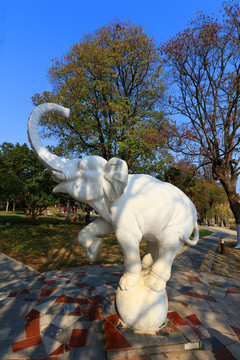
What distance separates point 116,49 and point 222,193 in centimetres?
1776

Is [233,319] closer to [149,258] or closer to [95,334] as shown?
[149,258]

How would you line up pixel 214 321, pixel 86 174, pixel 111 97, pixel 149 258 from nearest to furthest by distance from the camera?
pixel 86 174 < pixel 214 321 < pixel 149 258 < pixel 111 97

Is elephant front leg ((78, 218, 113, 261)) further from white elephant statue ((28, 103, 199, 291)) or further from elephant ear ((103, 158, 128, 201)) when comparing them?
elephant ear ((103, 158, 128, 201))

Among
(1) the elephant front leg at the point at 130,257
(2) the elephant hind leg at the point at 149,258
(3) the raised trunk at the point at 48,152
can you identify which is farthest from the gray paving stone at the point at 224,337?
(3) the raised trunk at the point at 48,152

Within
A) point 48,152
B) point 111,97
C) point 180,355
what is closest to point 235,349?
point 180,355

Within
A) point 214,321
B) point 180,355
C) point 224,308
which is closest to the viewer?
point 180,355

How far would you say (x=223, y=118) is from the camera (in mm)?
9328

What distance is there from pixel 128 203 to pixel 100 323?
1598 mm

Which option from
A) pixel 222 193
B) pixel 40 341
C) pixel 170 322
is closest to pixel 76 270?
pixel 40 341

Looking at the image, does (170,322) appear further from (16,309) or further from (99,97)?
(99,97)

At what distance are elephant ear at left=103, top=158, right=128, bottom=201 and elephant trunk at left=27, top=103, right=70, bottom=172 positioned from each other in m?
0.47

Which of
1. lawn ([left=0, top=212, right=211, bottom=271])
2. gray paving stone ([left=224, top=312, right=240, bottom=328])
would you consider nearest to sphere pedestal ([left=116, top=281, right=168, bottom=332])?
Result: gray paving stone ([left=224, top=312, right=240, bottom=328])

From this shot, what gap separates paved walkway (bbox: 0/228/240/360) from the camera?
6.95ft

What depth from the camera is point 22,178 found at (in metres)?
11.5
